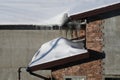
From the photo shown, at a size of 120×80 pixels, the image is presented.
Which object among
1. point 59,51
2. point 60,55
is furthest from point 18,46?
point 60,55

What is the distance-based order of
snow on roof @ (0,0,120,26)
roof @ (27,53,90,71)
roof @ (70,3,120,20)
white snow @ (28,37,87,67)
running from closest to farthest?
roof @ (27,53,90,71)
white snow @ (28,37,87,67)
roof @ (70,3,120,20)
snow on roof @ (0,0,120,26)

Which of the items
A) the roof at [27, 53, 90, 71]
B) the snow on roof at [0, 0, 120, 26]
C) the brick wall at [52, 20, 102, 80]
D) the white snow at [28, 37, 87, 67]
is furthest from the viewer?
the snow on roof at [0, 0, 120, 26]

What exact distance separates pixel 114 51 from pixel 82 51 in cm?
142

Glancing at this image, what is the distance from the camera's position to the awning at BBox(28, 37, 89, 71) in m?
14.5

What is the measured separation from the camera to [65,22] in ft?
56.1

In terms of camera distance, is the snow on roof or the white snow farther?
the snow on roof

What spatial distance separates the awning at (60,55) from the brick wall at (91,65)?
428 millimetres

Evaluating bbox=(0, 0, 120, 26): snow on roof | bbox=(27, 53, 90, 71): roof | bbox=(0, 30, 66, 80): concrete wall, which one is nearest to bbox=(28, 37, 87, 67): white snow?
bbox=(27, 53, 90, 71): roof

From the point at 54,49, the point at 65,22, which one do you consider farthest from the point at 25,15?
the point at 54,49

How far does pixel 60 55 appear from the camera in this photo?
14.7 meters

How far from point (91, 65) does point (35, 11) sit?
5146 mm

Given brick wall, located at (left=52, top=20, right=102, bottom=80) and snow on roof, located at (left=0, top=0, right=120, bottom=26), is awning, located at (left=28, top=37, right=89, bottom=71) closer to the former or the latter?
brick wall, located at (left=52, top=20, right=102, bottom=80)

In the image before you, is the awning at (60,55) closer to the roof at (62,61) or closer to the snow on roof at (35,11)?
the roof at (62,61)

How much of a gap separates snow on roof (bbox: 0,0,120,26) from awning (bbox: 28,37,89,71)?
1890mm
